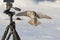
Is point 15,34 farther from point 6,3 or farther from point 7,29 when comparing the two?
point 6,3

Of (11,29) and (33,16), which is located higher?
(33,16)

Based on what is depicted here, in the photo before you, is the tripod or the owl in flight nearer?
the tripod

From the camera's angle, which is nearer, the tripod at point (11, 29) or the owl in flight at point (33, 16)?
the tripod at point (11, 29)

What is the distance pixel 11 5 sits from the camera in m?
6.22

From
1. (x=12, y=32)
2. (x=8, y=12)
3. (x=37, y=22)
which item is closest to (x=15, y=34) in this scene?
(x=12, y=32)

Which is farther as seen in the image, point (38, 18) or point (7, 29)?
point (38, 18)

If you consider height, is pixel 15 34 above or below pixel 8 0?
below

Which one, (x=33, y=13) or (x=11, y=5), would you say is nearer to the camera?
(x=11, y=5)

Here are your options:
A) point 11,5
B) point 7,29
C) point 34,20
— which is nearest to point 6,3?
point 11,5

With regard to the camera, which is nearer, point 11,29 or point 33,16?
point 11,29

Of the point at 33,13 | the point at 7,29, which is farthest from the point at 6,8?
the point at 33,13

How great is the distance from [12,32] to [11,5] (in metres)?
0.63

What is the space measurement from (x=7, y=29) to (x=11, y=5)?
1.86 feet

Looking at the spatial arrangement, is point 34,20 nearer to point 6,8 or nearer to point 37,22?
point 37,22
